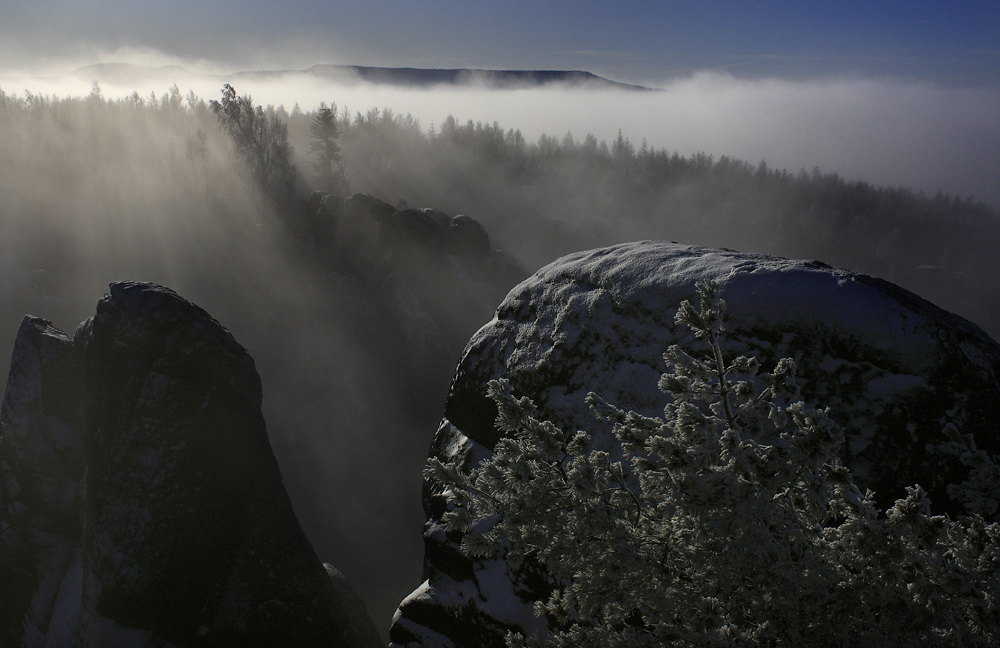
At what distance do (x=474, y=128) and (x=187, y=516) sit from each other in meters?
67.0

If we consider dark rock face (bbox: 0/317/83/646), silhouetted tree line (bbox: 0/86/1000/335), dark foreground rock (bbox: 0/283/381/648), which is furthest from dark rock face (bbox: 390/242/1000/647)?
silhouetted tree line (bbox: 0/86/1000/335)

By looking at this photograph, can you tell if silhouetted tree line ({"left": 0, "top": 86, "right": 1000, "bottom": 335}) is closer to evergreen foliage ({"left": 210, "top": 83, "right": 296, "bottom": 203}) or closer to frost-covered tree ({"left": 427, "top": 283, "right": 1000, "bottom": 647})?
evergreen foliage ({"left": 210, "top": 83, "right": 296, "bottom": 203})

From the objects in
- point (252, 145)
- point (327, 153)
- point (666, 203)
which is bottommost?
point (666, 203)

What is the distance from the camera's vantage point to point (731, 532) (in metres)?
2.91

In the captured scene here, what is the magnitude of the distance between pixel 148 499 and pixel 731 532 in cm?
726

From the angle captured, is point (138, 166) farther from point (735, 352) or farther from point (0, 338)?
point (735, 352)

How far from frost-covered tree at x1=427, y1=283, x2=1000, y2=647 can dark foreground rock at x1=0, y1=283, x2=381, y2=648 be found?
543 centimetres

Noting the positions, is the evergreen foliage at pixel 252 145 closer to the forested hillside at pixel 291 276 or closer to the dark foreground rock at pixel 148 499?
the forested hillside at pixel 291 276

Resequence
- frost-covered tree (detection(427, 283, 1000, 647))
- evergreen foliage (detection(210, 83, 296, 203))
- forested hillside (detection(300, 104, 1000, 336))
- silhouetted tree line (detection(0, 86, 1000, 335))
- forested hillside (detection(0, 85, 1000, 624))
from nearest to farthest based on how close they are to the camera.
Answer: frost-covered tree (detection(427, 283, 1000, 647)) < forested hillside (detection(0, 85, 1000, 624)) < evergreen foliage (detection(210, 83, 296, 203)) < silhouetted tree line (detection(0, 86, 1000, 335)) < forested hillside (detection(300, 104, 1000, 336))

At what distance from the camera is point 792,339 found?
527 centimetres

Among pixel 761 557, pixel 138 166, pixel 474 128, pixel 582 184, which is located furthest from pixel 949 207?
pixel 761 557

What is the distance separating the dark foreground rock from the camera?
756 cm

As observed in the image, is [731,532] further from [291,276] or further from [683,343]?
[291,276]

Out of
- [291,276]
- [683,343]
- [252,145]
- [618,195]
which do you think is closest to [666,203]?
[618,195]
